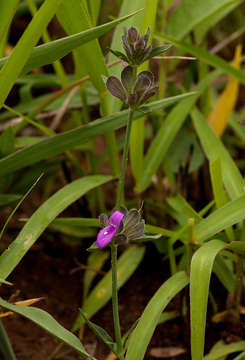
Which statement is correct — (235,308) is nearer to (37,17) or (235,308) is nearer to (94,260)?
(94,260)

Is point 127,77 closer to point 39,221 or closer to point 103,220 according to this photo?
point 103,220

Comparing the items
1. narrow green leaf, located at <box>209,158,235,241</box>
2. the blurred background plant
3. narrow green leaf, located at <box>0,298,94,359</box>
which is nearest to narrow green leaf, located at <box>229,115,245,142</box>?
the blurred background plant

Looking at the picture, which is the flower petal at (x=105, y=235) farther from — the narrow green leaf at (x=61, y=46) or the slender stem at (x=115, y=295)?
the narrow green leaf at (x=61, y=46)

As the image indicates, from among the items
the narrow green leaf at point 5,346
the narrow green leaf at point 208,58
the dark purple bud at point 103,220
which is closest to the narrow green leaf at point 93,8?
the narrow green leaf at point 208,58

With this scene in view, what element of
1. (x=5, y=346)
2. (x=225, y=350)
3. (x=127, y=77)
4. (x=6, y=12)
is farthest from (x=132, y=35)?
(x=225, y=350)

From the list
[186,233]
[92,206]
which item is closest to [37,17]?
[186,233]
